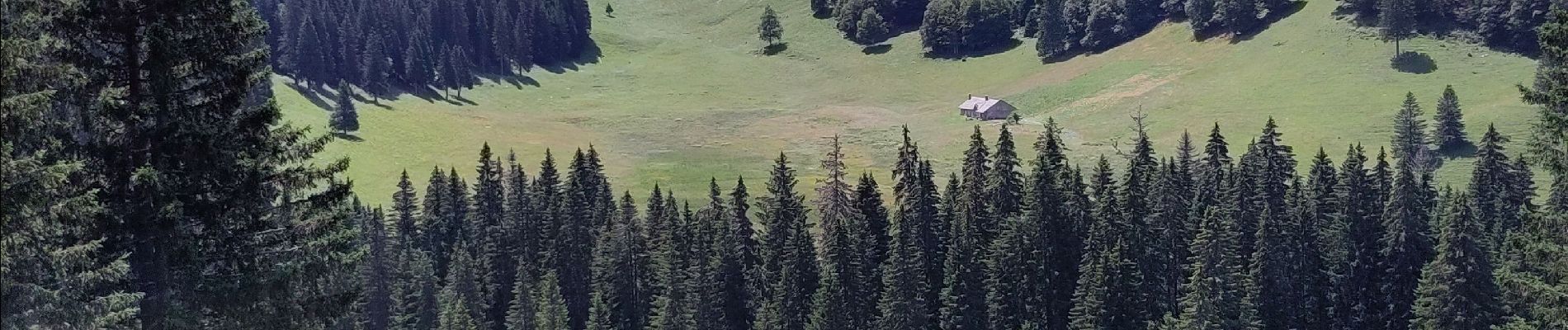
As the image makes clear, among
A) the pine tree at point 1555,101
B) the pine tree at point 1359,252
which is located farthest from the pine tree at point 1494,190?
the pine tree at point 1555,101

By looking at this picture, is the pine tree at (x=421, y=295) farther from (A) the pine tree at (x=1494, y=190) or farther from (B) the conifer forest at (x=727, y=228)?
(A) the pine tree at (x=1494, y=190)

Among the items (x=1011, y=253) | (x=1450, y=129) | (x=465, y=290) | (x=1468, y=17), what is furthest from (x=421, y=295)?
(x=1468, y=17)

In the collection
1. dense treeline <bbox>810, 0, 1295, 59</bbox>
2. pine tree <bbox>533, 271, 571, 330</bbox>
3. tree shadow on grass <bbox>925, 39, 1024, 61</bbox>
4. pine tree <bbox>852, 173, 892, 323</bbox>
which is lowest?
pine tree <bbox>533, 271, 571, 330</bbox>

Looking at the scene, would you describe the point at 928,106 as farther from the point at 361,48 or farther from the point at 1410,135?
the point at 361,48

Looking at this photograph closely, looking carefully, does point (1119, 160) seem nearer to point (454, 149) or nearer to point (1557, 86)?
point (454, 149)

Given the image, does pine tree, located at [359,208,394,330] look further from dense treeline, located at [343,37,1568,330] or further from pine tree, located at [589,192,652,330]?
pine tree, located at [589,192,652,330]

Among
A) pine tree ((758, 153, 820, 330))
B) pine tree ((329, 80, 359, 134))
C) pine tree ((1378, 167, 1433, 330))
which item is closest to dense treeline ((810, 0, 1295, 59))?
pine tree ((1378, 167, 1433, 330))

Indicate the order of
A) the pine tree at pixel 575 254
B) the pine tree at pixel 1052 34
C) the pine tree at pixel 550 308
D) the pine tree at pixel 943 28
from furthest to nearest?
the pine tree at pixel 943 28
the pine tree at pixel 1052 34
the pine tree at pixel 575 254
the pine tree at pixel 550 308
